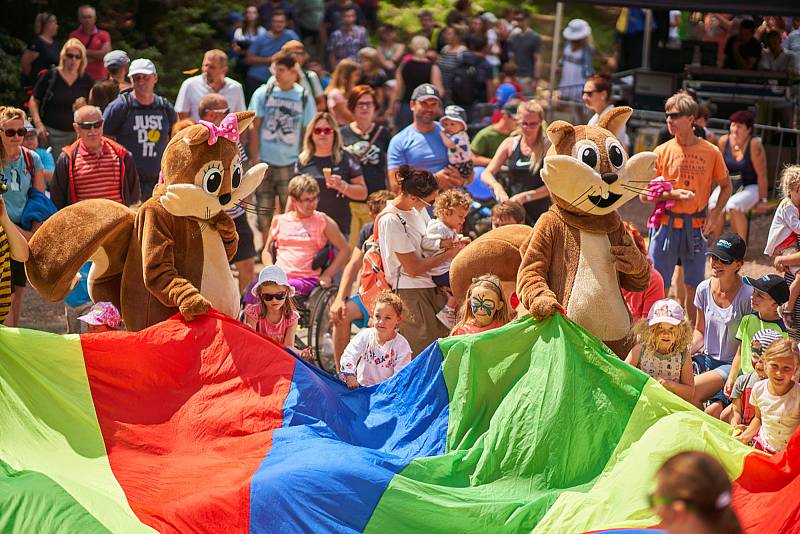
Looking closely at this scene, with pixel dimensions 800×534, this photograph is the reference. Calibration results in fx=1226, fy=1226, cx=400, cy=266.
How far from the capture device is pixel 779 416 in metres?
5.97

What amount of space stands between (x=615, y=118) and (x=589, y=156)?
17.4 inches

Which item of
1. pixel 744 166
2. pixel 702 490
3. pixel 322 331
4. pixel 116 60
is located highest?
pixel 702 490

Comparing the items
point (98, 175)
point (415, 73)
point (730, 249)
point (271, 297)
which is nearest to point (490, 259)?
point (271, 297)

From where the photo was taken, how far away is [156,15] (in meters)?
15.7

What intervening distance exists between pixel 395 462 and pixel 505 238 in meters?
2.00

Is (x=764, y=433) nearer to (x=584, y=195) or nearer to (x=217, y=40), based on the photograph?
(x=584, y=195)

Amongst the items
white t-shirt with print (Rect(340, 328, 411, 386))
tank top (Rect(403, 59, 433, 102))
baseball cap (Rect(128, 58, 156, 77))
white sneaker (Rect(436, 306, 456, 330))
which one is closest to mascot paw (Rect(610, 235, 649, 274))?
white t-shirt with print (Rect(340, 328, 411, 386))

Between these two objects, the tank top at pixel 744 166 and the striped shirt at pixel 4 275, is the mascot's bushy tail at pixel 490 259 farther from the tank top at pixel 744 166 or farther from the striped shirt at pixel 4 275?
the tank top at pixel 744 166

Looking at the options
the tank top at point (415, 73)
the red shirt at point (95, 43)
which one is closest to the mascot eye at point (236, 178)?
the red shirt at point (95, 43)

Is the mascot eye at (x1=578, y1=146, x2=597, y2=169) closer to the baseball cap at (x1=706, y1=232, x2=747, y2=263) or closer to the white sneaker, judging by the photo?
the baseball cap at (x1=706, y1=232, x2=747, y2=263)

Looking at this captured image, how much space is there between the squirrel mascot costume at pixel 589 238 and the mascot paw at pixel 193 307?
1.65m

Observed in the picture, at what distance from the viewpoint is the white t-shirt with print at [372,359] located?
7.09 m

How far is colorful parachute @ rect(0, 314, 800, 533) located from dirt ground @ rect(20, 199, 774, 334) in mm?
4004

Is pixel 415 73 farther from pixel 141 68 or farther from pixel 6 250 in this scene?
pixel 6 250
